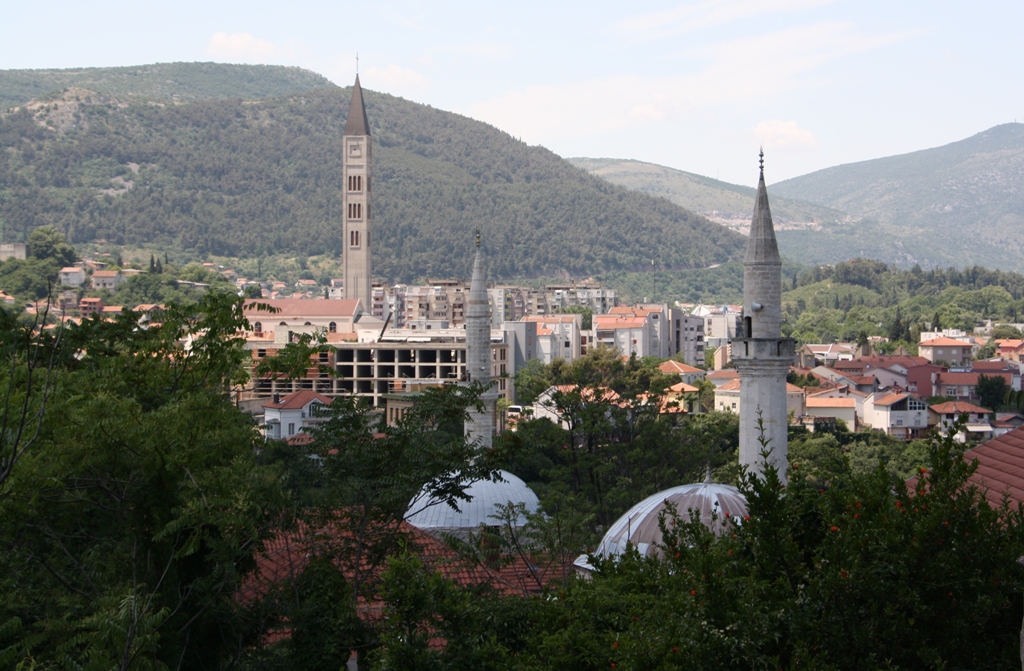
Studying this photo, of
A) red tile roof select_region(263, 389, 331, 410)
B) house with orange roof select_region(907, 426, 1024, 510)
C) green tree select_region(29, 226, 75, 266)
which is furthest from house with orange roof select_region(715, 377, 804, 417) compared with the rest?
→ green tree select_region(29, 226, 75, 266)

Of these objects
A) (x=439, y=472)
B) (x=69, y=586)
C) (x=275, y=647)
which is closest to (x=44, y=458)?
(x=69, y=586)

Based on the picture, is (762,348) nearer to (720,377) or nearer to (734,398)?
(734,398)

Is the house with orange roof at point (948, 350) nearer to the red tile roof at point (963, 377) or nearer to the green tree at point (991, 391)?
the red tile roof at point (963, 377)

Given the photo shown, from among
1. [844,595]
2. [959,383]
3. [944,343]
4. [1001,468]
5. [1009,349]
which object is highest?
[1001,468]

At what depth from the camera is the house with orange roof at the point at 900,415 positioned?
5875 centimetres

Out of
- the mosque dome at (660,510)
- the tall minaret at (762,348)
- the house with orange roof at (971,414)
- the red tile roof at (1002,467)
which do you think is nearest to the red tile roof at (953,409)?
the house with orange roof at (971,414)

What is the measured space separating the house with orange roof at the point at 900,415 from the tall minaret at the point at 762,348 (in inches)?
1536

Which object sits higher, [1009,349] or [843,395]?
[1009,349]

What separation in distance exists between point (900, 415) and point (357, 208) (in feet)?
142

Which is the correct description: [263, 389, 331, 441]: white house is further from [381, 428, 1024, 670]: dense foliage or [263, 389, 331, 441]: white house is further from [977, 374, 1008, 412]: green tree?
[381, 428, 1024, 670]: dense foliage

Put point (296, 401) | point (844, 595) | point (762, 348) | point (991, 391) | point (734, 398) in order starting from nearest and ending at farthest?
1. point (844, 595)
2. point (762, 348)
3. point (296, 401)
4. point (734, 398)
5. point (991, 391)

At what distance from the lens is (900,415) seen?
194 feet

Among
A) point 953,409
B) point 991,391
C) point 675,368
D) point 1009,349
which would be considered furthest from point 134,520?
point 1009,349

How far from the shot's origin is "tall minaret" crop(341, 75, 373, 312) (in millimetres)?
87062
